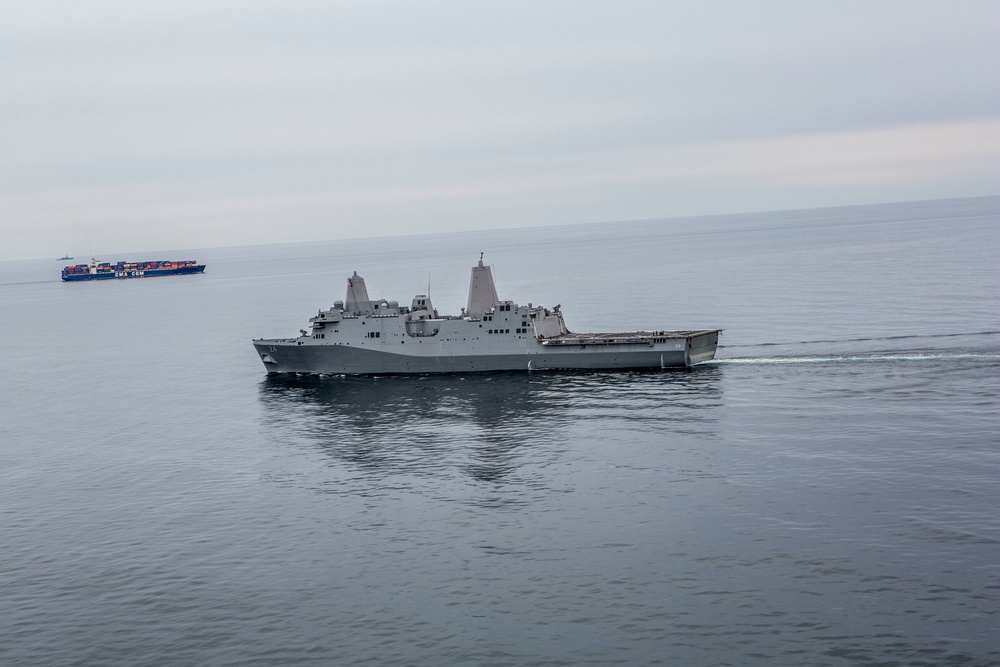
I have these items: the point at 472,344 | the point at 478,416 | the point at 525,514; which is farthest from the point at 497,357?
the point at 525,514

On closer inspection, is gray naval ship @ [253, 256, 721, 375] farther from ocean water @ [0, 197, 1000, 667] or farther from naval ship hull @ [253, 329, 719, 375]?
ocean water @ [0, 197, 1000, 667]

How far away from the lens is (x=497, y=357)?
78000 millimetres

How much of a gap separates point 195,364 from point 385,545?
210 ft

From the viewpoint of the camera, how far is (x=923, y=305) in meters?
99.1

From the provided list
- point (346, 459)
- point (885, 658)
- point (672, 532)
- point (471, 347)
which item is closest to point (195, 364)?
point (471, 347)

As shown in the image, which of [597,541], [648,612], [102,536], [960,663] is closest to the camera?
[960,663]

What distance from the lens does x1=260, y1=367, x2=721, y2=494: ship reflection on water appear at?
50531 mm

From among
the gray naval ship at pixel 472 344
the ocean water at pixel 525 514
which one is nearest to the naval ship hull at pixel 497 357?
the gray naval ship at pixel 472 344

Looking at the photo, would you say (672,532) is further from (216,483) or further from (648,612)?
(216,483)

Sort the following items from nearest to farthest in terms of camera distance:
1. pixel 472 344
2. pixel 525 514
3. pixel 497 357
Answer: pixel 525 514, pixel 497 357, pixel 472 344

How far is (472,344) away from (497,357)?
2681mm

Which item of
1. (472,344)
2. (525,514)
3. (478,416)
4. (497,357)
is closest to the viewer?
(525,514)

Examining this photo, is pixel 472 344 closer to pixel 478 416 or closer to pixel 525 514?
pixel 478 416

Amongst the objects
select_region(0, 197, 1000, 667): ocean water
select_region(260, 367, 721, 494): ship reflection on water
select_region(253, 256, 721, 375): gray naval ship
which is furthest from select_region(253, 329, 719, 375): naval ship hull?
select_region(0, 197, 1000, 667): ocean water
